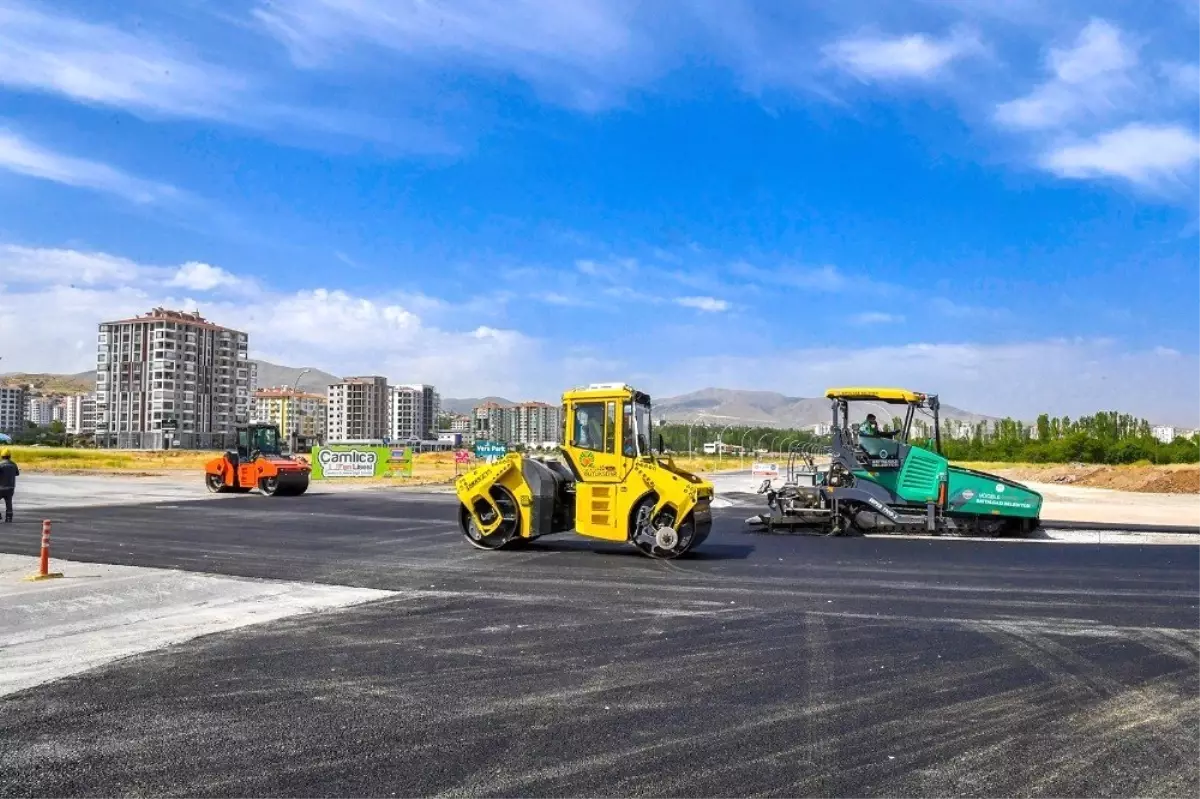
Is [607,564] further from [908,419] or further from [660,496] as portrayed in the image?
[908,419]

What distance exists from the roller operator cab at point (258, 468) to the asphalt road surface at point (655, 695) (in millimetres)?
18960

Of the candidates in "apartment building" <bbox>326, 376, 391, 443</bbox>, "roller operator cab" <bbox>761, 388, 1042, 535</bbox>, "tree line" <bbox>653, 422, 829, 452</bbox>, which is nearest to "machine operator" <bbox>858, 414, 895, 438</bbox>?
"roller operator cab" <bbox>761, 388, 1042, 535</bbox>

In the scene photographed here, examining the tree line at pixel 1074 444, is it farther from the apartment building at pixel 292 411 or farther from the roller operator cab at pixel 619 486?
the apartment building at pixel 292 411

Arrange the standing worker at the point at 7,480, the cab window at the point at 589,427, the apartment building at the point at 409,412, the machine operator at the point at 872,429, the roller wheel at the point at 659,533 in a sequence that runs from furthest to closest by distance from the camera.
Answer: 1. the apartment building at the point at 409,412
2. the standing worker at the point at 7,480
3. the machine operator at the point at 872,429
4. the cab window at the point at 589,427
5. the roller wheel at the point at 659,533

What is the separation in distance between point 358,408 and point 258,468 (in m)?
151

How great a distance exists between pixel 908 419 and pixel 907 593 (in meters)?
8.88

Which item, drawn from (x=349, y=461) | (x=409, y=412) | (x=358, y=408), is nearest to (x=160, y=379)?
(x=358, y=408)

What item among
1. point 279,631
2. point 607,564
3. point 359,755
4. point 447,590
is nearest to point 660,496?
point 607,564

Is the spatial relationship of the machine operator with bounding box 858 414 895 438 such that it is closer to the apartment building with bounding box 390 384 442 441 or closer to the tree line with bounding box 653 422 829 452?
the tree line with bounding box 653 422 829 452

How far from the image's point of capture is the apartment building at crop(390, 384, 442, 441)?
185 meters

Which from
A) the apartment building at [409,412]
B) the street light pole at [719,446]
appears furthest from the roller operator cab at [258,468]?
the apartment building at [409,412]

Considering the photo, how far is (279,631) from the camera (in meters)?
8.88

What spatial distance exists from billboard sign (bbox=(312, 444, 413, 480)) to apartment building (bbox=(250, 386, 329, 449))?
12856cm

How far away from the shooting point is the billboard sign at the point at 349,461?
138ft
